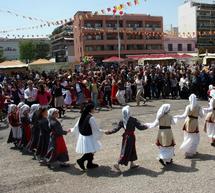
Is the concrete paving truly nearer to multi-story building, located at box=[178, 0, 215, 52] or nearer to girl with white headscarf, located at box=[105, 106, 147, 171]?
girl with white headscarf, located at box=[105, 106, 147, 171]

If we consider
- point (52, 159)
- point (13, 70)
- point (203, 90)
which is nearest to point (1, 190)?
point (52, 159)

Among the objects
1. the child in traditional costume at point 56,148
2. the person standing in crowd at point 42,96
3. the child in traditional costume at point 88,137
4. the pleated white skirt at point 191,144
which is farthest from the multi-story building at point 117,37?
the child in traditional costume at point 88,137

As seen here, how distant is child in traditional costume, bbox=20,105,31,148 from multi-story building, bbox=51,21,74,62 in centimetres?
7481

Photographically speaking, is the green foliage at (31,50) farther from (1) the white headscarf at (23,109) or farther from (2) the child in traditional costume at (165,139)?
(2) the child in traditional costume at (165,139)

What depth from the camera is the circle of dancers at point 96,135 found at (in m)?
8.10

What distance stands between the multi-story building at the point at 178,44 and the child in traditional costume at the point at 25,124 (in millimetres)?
75866

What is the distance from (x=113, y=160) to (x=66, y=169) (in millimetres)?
1167

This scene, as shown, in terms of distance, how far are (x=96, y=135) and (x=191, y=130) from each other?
7.73 ft

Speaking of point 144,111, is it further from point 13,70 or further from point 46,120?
point 13,70

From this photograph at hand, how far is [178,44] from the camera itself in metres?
85.6

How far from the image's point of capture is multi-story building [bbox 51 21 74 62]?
92.9 meters

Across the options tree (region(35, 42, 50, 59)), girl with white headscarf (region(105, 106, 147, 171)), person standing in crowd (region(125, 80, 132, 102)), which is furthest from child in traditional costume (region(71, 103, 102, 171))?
tree (region(35, 42, 50, 59))

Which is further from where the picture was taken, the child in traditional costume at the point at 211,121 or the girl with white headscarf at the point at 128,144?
the child in traditional costume at the point at 211,121

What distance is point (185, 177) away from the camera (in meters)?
7.27
